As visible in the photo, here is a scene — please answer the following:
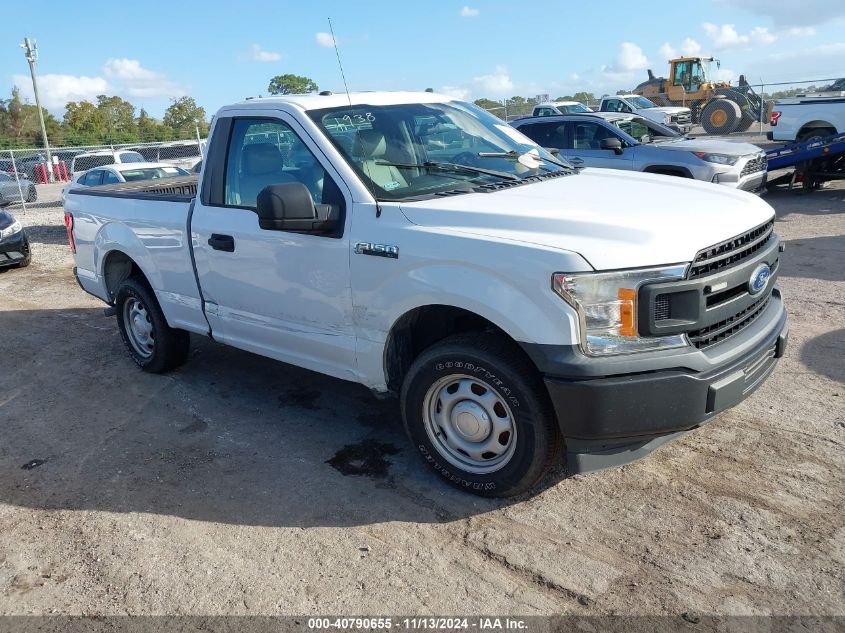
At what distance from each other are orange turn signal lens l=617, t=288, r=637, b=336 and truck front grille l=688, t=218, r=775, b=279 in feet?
0.98

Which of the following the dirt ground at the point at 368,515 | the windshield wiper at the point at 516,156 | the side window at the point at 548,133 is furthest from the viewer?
the side window at the point at 548,133

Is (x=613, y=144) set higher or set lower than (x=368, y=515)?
higher

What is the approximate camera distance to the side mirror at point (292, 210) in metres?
3.77

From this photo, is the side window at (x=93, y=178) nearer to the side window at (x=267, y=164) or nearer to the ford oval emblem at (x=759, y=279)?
the side window at (x=267, y=164)

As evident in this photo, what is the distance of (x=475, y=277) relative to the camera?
133 inches

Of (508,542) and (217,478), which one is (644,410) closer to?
(508,542)

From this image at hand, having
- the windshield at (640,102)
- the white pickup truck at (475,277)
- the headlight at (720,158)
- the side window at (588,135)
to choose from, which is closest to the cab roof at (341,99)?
the white pickup truck at (475,277)

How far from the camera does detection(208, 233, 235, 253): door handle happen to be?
4.57 m

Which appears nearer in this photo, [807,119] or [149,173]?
[807,119]

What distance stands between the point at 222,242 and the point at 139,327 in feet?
6.30

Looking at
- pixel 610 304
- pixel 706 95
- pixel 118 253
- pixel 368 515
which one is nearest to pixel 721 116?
pixel 706 95

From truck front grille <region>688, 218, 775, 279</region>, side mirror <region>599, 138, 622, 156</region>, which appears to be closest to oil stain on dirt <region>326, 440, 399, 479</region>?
truck front grille <region>688, 218, 775, 279</region>

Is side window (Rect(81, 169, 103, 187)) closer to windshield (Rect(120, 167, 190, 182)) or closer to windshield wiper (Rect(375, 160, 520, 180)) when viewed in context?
windshield (Rect(120, 167, 190, 182))

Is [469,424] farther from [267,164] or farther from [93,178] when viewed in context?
[93,178]
